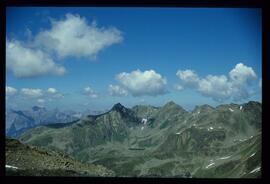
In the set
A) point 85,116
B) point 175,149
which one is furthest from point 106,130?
point 175,149

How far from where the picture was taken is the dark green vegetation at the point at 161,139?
80.2 m

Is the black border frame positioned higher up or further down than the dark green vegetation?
further down

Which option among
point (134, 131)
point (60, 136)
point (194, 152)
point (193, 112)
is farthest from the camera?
point (134, 131)

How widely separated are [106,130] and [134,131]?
49.2 ft

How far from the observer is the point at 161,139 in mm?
114688

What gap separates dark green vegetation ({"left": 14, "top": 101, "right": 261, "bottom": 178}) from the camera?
263ft

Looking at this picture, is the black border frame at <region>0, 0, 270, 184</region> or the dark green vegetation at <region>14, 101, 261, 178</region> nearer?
the black border frame at <region>0, 0, 270, 184</region>

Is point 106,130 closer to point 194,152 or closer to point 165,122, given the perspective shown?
point 165,122
